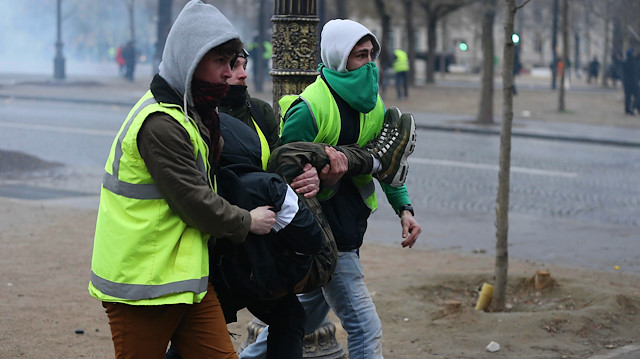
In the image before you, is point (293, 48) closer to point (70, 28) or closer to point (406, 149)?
point (406, 149)

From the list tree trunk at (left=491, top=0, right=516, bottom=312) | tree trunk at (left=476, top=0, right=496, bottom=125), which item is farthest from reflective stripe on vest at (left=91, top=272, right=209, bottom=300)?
tree trunk at (left=476, top=0, right=496, bottom=125)

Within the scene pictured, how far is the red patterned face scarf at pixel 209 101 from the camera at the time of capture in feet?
11.0

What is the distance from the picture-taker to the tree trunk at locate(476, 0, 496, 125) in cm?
2219

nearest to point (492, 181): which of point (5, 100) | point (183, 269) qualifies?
point (183, 269)

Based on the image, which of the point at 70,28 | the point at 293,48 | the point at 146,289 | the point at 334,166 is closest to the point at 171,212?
the point at 146,289

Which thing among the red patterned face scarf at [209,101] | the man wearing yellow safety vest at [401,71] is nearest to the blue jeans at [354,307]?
the red patterned face scarf at [209,101]

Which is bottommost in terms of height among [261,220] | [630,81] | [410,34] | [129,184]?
[261,220]

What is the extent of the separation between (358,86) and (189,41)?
111 cm

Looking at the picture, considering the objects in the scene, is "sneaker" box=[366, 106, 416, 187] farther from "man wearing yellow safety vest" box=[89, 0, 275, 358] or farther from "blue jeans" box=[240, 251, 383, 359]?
"man wearing yellow safety vest" box=[89, 0, 275, 358]

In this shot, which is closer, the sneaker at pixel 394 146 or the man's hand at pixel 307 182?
the man's hand at pixel 307 182

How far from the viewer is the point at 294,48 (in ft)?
17.0

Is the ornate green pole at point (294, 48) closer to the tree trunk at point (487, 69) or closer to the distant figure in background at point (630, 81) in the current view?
the tree trunk at point (487, 69)

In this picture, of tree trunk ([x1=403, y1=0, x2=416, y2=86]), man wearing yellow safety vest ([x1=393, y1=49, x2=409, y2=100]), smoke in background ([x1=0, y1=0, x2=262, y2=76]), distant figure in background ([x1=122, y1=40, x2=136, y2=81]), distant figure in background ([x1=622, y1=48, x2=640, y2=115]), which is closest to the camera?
distant figure in background ([x1=622, y1=48, x2=640, y2=115])

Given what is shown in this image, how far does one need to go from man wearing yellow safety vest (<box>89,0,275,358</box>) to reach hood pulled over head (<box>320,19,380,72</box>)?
2.93ft
